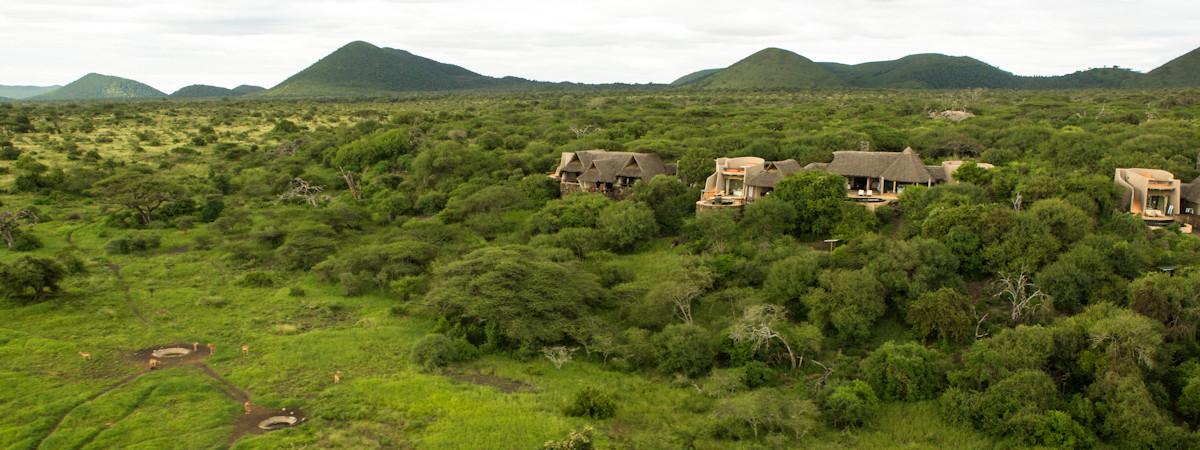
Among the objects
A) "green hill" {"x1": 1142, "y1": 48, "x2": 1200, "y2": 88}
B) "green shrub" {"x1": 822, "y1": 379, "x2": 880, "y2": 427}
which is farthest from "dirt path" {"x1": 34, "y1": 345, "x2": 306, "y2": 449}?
"green hill" {"x1": 1142, "y1": 48, "x2": 1200, "y2": 88}

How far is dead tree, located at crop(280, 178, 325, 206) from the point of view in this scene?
46.7 m

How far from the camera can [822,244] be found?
31.4m

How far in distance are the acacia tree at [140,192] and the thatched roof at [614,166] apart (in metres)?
22.8

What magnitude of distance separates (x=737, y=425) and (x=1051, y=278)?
11639mm

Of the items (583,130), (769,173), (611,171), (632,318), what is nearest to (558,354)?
(632,318)

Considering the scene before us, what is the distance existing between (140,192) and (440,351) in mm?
27949

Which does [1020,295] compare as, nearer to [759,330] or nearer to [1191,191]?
[759,330]

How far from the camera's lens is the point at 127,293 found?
31078mm

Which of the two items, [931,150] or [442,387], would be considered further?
[931,150]

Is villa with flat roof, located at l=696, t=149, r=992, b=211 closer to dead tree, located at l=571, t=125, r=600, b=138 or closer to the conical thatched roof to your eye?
the conical thatched roof

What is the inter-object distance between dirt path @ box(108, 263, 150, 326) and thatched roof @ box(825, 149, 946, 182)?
29522 mm

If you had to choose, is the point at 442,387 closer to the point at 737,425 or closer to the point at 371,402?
the point at 371,402

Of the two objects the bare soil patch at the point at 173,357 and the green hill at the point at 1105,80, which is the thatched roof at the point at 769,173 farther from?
the green hill at the point at 1105,80

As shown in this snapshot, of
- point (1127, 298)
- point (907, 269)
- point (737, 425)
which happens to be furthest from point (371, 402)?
point (1127, 298)
